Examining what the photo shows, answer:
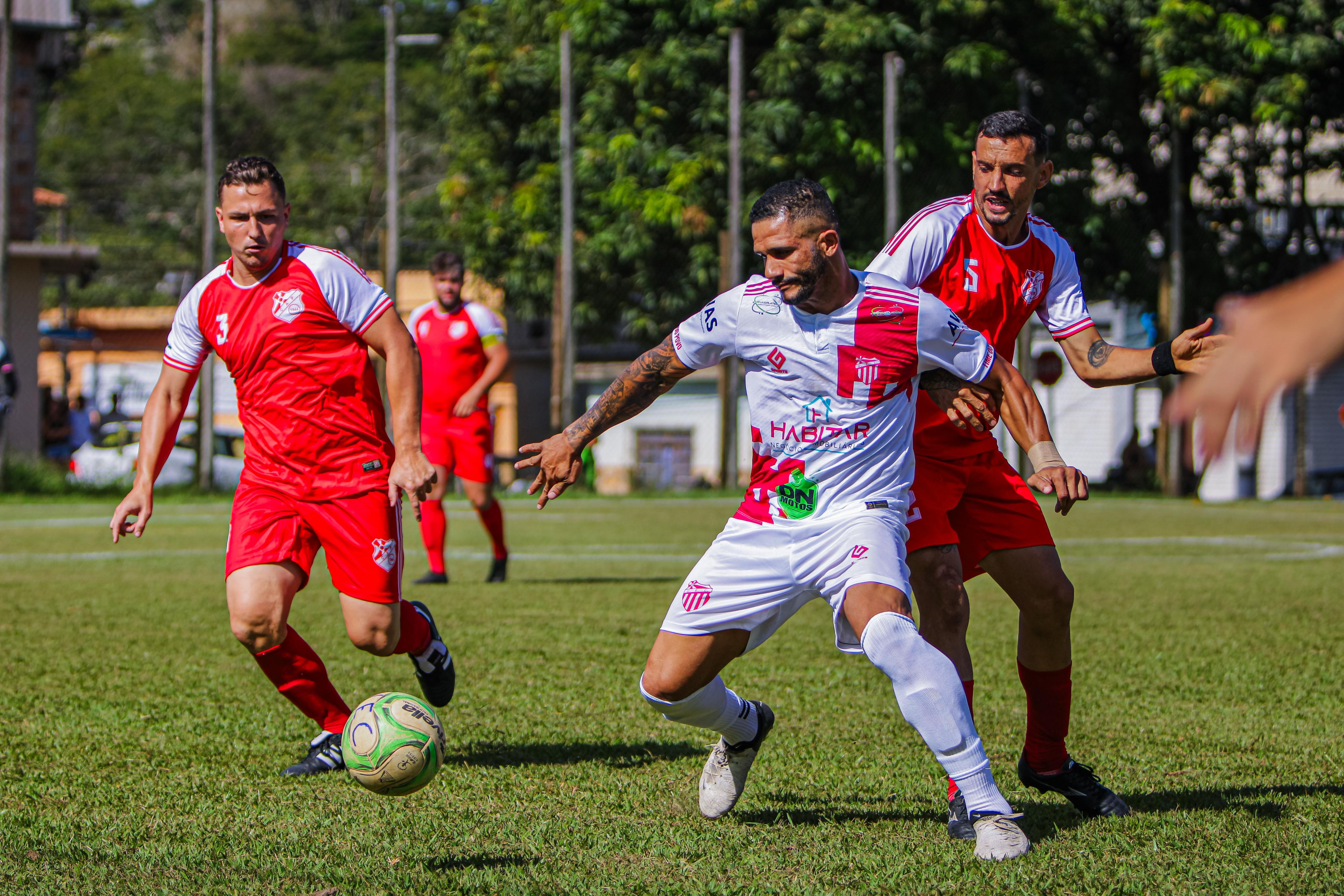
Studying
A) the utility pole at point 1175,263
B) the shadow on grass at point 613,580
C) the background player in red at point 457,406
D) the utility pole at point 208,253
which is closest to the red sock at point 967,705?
the background player in red at point 457,406

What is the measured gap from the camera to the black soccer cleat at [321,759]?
531cm

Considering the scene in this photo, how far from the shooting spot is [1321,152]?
3097 centimetres

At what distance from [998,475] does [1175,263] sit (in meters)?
25.3

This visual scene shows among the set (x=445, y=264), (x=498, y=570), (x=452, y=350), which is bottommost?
(x=498, y=570)

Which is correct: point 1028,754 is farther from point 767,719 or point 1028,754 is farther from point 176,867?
point 176,867

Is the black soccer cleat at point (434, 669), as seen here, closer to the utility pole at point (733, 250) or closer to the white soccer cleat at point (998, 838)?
the white soccer cleat at point (998, 838)

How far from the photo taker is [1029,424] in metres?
4.60

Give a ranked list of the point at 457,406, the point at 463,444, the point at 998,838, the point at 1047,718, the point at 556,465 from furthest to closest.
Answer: the point at 463,444 → the point at 457,406 → the point at 1047,718 → the point at 556,465 → the point at 998,838

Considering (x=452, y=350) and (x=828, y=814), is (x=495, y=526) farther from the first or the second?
(x=828, y=814)

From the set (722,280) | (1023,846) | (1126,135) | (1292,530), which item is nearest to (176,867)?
(1023,846)

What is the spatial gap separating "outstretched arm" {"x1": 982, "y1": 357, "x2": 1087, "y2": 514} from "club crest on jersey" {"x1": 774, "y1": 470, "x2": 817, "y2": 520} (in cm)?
64

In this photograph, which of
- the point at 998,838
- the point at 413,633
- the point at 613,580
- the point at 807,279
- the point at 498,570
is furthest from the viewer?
the point at 613,580

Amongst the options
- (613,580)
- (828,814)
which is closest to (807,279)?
(828,814)

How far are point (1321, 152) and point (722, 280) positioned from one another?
44.3 ft
